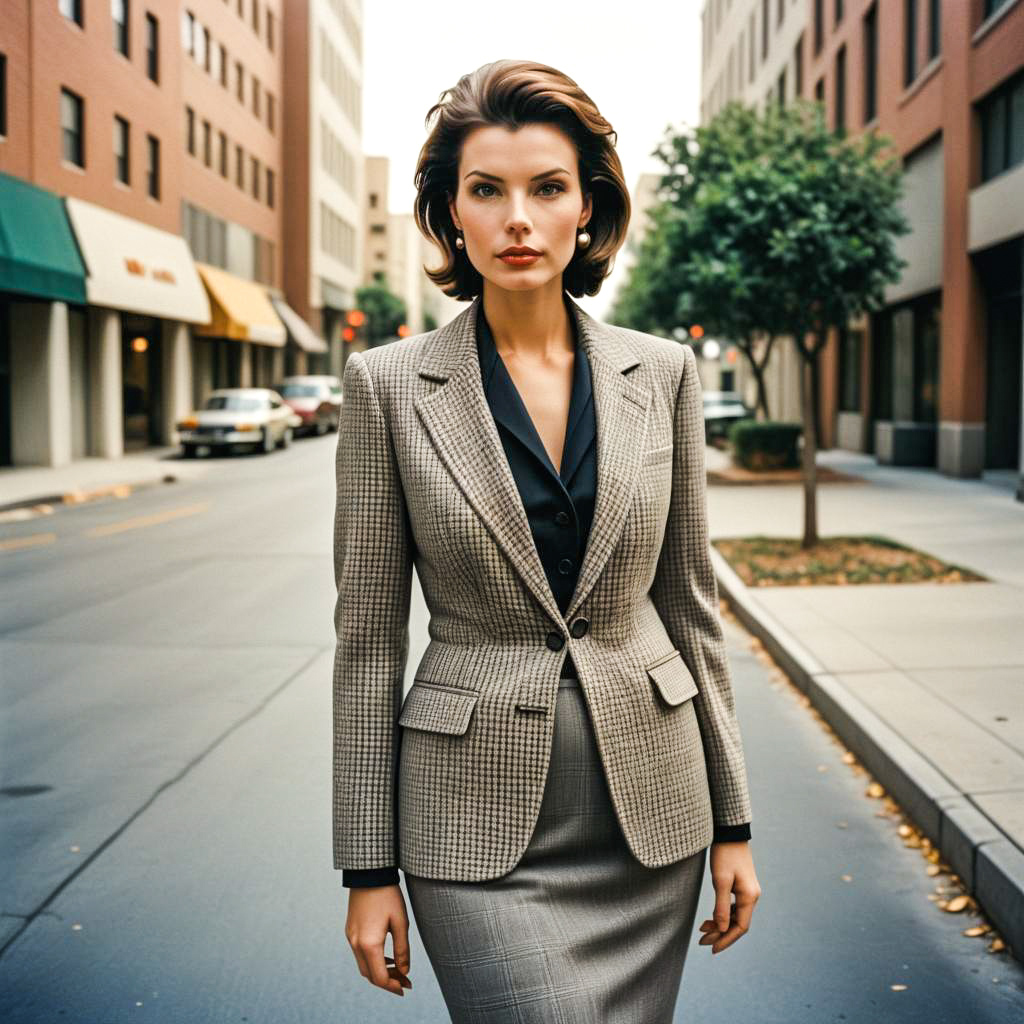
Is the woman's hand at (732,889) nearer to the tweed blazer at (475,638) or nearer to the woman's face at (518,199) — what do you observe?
the tweed blazer at (475,638)

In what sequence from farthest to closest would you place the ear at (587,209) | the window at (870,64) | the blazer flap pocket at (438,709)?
the window at (870,64) → the ear at (587,209) → the blazer flap pocket at (438,709)

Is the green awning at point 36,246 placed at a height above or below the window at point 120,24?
below

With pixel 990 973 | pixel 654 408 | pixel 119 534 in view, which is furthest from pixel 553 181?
pixel 119 534

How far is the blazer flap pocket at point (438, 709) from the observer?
1.92 metres

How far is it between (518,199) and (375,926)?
3.85 feet

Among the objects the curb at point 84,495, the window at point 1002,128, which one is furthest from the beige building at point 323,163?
the window at point 1002,128

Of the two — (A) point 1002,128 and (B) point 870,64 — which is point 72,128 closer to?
(A) point 1002,128

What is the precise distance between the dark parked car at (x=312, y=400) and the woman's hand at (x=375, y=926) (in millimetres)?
36105

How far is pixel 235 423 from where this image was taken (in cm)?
2912

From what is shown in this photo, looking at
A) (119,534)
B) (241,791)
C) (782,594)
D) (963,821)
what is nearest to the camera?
(963,821)

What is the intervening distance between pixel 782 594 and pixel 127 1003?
7.34m

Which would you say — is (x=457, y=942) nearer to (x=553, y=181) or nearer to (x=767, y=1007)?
(x=553, y=181)

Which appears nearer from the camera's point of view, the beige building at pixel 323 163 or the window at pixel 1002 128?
the window at pixel 1002 128

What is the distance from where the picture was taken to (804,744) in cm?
603
